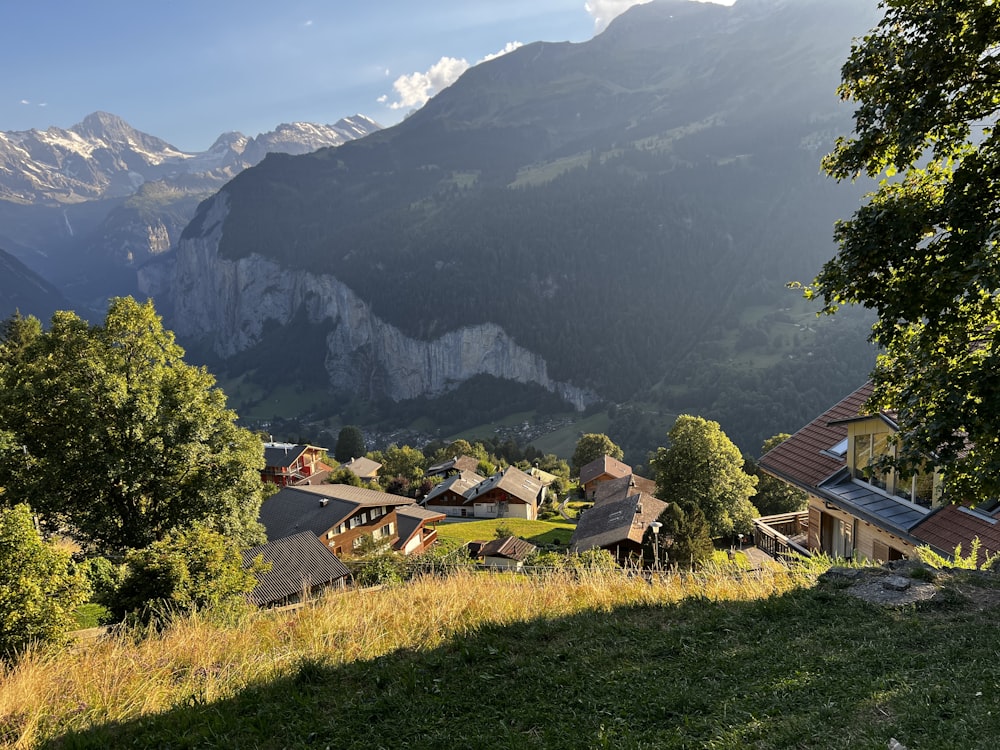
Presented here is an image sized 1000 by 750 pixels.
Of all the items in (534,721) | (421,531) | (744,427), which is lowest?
(744,427)

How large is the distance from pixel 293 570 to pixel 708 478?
2857 cm

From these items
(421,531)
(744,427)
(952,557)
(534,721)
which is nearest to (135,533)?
(534,721)

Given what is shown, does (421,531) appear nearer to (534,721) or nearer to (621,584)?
(621,584)

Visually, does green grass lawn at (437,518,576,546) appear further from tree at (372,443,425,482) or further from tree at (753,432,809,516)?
tree at (372,443,425,482)

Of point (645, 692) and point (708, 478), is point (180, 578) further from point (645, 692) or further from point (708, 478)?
point (708, 478)

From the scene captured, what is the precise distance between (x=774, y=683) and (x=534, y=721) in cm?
207

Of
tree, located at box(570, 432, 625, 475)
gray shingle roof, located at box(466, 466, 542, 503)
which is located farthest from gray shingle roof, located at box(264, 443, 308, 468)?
tree, located at box(570, 432, 625, 475)

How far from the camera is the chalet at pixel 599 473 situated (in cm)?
6900

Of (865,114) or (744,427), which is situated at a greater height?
(865,114)

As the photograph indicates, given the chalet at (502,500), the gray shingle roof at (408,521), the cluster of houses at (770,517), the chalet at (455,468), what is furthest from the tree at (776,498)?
the chalet at (455,468)

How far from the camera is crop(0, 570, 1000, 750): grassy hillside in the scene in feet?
13.4

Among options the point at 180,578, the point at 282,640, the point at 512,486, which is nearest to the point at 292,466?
the point at 512,486

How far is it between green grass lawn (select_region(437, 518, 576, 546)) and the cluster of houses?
2411 millimetres

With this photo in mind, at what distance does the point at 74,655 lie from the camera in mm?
7707
